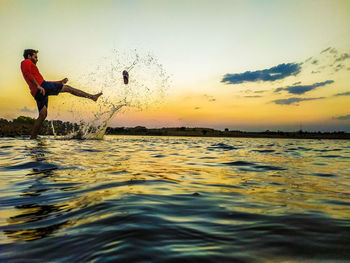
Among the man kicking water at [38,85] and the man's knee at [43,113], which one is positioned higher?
the man kicking water at [38,85]

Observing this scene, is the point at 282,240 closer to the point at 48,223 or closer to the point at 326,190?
the point at 48,223

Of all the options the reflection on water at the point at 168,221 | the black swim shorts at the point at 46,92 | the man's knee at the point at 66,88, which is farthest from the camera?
the man's knee at the point at 66,88

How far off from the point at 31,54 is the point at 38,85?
→ 161cm

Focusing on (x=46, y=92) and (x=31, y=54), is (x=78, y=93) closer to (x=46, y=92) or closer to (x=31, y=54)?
(x=46, y=92)

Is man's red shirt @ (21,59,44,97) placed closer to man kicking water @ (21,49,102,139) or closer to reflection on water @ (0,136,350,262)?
man kicking water @ (21,49,102,139)

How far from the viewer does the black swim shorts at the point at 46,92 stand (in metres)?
11.8

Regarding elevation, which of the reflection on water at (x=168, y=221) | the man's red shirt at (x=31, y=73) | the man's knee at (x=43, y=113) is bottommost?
the reflection on water at (x=168, y=221)

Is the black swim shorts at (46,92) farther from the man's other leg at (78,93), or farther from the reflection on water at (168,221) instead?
the reflection on water at (168,221)

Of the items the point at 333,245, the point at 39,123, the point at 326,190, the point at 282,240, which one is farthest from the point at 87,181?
the point at 39,123

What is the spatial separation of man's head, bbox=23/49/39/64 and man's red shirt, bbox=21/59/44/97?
0.47m

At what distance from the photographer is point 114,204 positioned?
2.65 m

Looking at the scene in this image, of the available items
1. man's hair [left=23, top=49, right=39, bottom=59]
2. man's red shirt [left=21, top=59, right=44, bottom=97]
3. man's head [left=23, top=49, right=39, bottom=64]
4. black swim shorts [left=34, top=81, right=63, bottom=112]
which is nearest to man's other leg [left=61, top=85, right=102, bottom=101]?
black swim shorts [left=34, top=81, right=63, bottom=112]

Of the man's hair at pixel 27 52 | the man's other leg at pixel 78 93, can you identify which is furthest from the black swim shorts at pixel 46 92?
the man's hair at pixel 27 52

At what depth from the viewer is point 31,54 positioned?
11.5m
